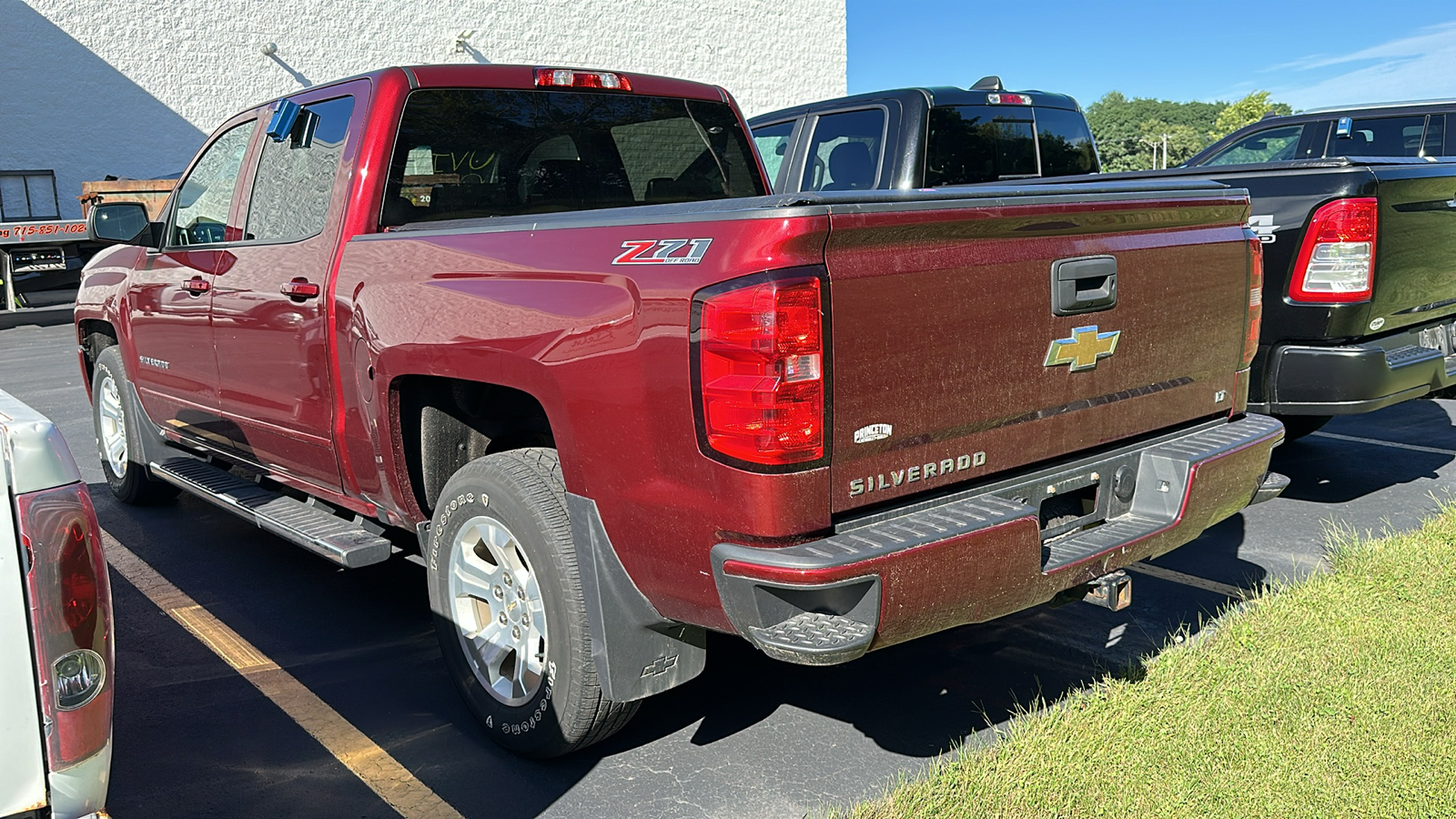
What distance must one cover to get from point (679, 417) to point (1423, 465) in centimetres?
583

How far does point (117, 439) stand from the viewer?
262 inches

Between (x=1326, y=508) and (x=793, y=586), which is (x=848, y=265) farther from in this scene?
(x=1326, y=508)

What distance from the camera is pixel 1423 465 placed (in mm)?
6832

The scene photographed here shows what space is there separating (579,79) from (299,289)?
4.40ft

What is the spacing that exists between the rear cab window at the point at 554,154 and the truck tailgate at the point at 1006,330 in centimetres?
180

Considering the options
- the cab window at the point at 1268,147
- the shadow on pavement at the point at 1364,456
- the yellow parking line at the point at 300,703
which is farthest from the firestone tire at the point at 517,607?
the cab window at the point at 1268,147

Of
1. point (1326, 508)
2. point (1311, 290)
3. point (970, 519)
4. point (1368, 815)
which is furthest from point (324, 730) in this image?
point (1326, 508)

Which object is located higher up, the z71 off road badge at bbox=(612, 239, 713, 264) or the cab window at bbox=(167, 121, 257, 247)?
the cab window at bbox=(167, 121, 257, 247)

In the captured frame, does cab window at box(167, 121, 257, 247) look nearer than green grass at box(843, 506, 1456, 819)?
No

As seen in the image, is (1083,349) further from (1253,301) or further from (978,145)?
(978,145)

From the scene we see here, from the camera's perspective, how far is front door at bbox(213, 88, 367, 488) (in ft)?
13.6

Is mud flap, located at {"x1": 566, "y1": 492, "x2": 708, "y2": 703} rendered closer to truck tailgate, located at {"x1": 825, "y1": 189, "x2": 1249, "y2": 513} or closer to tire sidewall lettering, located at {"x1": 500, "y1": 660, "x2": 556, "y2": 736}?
tire sidewall lettering, located at {"x1": 500, "y1": 660, "x2": 556, "y2": 736}

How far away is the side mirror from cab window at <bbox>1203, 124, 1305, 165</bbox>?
8.43 m

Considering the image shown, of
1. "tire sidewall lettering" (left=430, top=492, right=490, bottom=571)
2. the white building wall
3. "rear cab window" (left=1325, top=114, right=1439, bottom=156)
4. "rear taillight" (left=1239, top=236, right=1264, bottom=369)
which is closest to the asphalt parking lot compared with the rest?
"tire sidewall lettering" (left=430, top=492, right=490, bottom=571)
